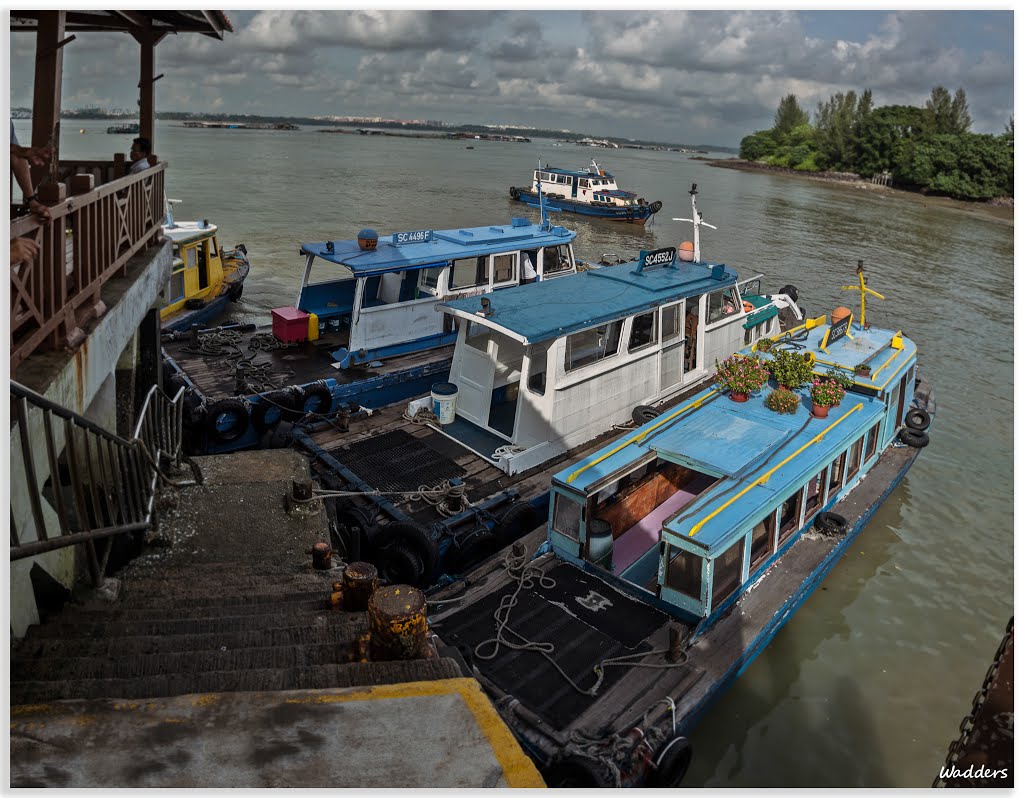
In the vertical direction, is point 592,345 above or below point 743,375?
above

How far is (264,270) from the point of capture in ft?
87.5

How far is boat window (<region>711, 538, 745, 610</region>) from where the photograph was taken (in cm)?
729

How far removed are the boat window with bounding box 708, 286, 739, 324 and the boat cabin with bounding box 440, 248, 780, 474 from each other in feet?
0.22

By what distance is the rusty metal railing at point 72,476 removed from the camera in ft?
13.4

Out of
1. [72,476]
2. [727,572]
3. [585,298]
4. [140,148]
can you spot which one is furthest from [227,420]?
[727,572]

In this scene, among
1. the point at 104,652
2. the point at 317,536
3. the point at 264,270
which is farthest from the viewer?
the point at 264,270

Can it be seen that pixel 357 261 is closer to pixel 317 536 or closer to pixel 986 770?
pixel 317 536

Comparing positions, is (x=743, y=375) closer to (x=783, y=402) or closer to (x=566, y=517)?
(x=783, y=402)

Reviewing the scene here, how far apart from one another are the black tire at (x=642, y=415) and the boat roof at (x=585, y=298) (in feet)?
4.72

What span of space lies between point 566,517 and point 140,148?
711 centimetres

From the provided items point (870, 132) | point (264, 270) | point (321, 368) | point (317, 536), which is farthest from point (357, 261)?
point (870, 132)

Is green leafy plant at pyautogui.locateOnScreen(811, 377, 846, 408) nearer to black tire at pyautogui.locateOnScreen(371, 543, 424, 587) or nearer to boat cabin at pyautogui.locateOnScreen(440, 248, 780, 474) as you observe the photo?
boat cabin at pyautogui.locateOnScreen(440, 248, 780, 474)

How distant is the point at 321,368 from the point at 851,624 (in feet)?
28.8

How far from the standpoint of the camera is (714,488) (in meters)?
7.87
